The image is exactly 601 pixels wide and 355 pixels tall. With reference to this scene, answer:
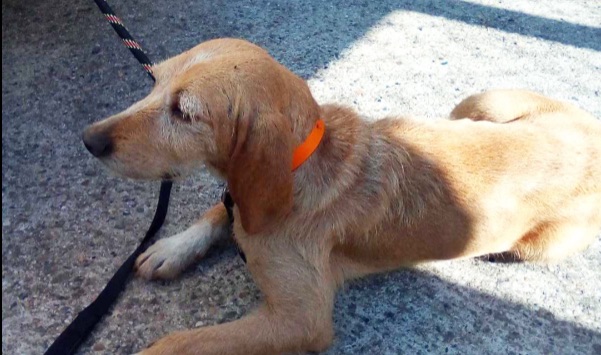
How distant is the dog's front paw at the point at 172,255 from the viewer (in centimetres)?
327

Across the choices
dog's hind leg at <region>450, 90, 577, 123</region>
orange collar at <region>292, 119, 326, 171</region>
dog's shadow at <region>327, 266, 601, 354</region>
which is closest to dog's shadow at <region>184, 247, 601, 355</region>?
dog's shadow at <region>327, 266, 601, 354</region>

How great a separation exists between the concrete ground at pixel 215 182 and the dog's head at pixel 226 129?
2.63 ft

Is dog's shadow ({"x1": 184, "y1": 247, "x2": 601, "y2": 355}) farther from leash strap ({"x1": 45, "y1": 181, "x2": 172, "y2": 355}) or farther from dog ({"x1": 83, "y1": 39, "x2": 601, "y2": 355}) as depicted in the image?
leash strap ({"x1": 45, "y1": 181, "x2": 172, "y2": 355})

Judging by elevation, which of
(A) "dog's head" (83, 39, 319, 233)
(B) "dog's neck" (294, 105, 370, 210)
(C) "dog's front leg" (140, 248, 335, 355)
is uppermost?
(A) "dog's head" (83, 39, 319, 233)

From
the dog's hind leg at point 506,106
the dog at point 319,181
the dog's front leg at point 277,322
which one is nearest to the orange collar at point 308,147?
the dog at point 319,181

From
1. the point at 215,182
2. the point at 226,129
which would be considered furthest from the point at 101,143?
the point at 215,182

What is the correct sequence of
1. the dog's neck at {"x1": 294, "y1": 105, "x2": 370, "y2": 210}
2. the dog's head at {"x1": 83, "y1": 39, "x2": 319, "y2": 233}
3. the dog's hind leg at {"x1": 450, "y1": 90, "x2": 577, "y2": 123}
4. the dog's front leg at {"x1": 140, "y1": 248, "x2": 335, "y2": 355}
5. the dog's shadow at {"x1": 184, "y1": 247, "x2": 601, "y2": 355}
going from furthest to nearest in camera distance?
1. the dog's hind leg at {"x1": 450, "y1": 90, "x2": 577, "y2": 123}
2. the dog's shadow at {"x1": 184, "y1": 247, "x2": 601, "y2": 355}
3. the dog's neck at {"x1": 294, "y1": 105, "x2": 370, "y2": 210}
4. the dog's front leg at {"x1": 140, "y1": 248, "x2": 335, "y2": 355}
5. the dog's head at {"x1": 83, "y1": 39, "x2": 319, "y2": 233}

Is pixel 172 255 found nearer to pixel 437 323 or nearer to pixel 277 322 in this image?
pixel 277 322

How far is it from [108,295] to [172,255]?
1.21 feet

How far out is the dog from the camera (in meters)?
2.65

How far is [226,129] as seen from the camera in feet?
8.64

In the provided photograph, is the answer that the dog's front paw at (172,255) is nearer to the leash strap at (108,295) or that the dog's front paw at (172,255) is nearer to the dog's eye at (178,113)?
the leash strap at (108,295)

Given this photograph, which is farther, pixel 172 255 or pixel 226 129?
pixel 172 255

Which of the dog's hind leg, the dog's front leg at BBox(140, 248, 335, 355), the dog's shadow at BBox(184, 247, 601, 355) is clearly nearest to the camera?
the dog's front leg at BBox(140, 248, 335, 355)
